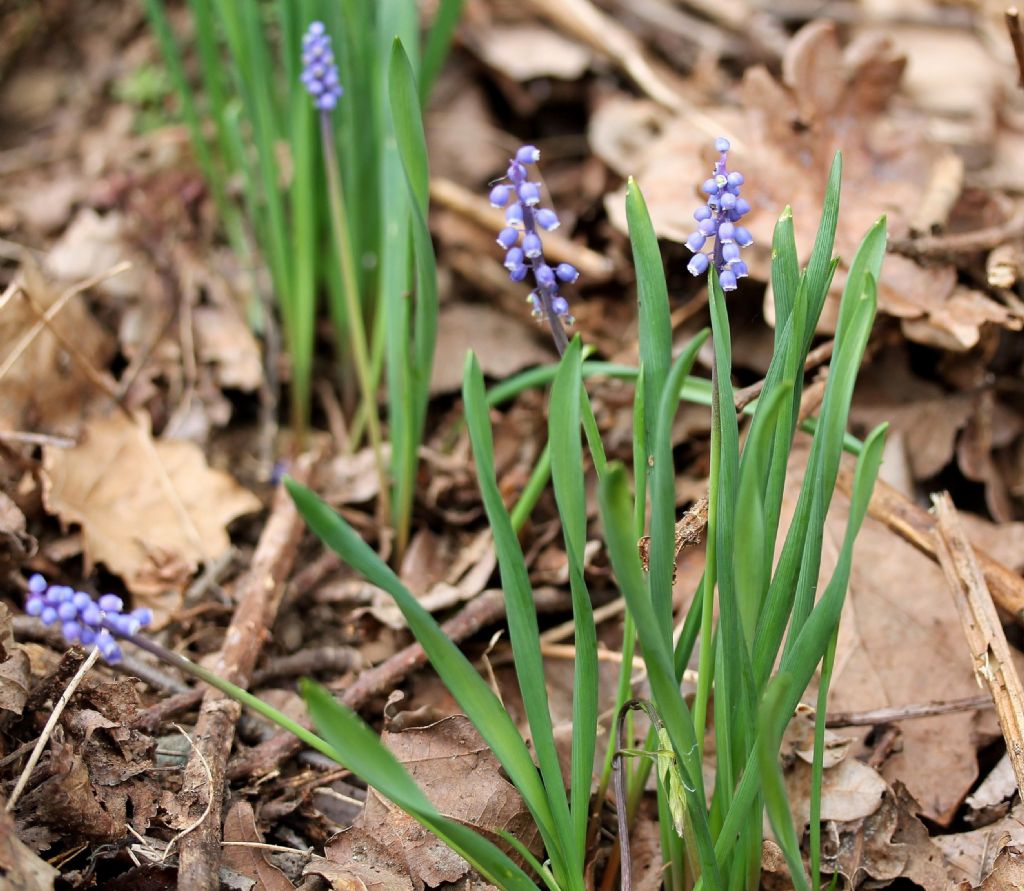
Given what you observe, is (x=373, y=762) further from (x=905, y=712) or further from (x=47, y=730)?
(x=905, y=712)

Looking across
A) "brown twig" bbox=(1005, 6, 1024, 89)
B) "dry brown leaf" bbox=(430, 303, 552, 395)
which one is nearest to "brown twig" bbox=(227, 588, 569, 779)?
"dry brown leaf" bbox=(430, 303, 552, 395)

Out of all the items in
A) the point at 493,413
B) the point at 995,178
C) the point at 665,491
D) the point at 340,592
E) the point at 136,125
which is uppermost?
the point at 136,125

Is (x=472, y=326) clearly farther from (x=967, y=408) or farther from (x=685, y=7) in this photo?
(x=685, y=7)

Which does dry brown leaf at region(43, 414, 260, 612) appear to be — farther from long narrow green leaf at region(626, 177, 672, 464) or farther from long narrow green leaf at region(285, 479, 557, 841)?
long narrow green leaf at region(626, 177, 672, 464)

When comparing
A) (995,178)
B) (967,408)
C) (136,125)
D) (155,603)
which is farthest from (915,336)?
(136,125)

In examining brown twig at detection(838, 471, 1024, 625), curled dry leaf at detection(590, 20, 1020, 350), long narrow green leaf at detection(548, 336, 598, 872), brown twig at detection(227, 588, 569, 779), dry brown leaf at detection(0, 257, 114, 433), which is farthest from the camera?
curled dry leaf at detection(590, 20, 1020, 350)

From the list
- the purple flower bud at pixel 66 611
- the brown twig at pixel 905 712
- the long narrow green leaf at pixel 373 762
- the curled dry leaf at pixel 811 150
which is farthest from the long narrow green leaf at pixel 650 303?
the curled dry leaf at pixel 811 150
